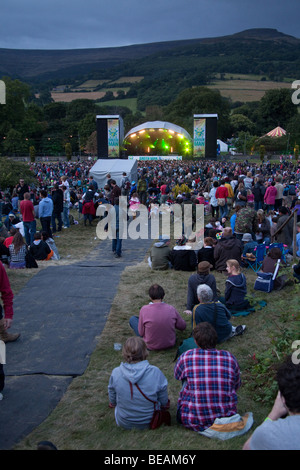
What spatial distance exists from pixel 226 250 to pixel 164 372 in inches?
156

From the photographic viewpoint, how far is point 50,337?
521cm

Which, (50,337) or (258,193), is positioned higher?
(258,193)

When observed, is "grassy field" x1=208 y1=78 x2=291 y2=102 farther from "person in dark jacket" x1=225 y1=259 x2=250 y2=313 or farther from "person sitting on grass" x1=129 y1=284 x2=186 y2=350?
"person sitting on grass" x1=129 y1=284 x2=186 y2=350

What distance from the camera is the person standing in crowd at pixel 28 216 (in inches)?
408

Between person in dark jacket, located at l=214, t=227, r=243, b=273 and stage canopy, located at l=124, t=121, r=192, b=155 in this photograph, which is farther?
stage canopy, located at l=124, t=121, r=192, b=155

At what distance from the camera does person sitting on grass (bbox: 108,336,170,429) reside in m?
3.16

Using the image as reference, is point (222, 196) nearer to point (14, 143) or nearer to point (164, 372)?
point (164, 372)

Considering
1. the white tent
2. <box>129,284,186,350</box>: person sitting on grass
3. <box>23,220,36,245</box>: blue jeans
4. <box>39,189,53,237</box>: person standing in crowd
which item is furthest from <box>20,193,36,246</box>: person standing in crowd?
the white tent

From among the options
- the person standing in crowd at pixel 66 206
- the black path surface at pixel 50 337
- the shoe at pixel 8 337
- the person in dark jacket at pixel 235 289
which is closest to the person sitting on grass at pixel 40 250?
the black path surface at pixel 50 337

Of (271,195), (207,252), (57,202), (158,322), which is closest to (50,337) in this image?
(158,322)

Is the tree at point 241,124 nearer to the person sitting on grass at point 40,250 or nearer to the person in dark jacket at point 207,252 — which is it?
the person sitting on grass at point 40,250

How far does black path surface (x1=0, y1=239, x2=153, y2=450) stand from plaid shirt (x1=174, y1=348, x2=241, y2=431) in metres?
1.32

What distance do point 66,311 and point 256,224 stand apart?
513cm
